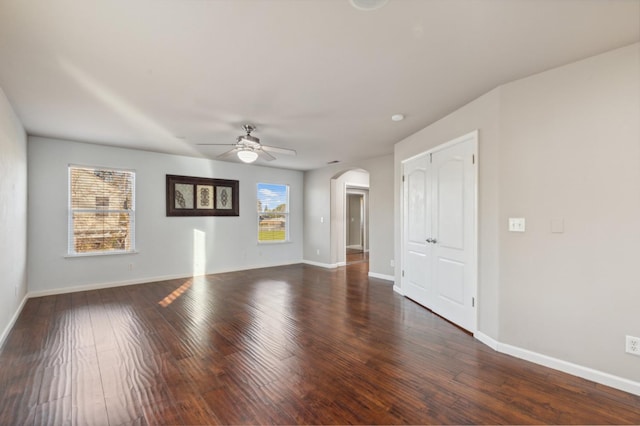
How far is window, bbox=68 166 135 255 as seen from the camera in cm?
490

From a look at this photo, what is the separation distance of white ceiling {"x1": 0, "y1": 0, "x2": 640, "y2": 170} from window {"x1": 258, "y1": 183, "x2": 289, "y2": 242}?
3.65 meters

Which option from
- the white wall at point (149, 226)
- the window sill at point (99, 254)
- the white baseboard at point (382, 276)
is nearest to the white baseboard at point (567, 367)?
the white baseboard at point (382, 276)

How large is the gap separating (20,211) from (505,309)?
20.2 ft

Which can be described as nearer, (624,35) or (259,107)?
(624,35)

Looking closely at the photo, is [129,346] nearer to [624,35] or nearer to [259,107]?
[259,107]

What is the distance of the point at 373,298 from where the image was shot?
14.9 ft

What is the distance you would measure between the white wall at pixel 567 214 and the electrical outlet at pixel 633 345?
38 millimetres

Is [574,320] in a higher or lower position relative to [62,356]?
higher

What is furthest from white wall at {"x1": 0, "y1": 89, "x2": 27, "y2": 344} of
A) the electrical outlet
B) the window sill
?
the electrical outlet

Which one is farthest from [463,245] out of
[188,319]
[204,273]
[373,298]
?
[204,273]

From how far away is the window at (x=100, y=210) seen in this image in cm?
490

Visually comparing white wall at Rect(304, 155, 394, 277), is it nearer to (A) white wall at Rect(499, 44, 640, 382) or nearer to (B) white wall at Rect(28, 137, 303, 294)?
(B) white wall at Rect(28, 137, 303, 294)

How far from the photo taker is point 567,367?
237 cm

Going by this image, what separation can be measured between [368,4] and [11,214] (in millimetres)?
4488
